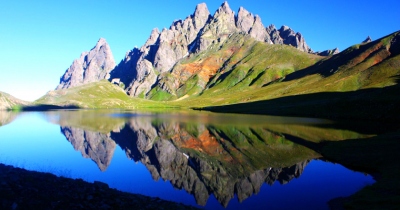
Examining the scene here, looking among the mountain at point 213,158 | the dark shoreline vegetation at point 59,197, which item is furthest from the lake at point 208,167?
the dark shoreline vegetation at point 59,197

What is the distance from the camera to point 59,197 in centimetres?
1936

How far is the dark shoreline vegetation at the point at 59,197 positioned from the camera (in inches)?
680

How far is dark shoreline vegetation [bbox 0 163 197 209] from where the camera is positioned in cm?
1727

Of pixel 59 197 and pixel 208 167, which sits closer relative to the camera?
pixel 59 197

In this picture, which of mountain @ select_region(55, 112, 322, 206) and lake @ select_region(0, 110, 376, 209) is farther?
mountain @ select_region(55, 112, 322, 206)

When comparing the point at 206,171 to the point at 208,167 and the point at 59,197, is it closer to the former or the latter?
the point at 208,167

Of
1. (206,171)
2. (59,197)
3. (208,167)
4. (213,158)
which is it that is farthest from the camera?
(213,158)

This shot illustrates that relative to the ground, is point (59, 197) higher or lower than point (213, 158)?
higher

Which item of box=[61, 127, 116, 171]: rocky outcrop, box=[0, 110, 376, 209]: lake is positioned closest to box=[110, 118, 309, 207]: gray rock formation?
box=[0, 110, 376, 209]: lake

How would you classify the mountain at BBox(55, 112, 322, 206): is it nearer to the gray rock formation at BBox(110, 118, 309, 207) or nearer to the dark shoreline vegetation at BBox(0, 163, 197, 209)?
the gray rock formation at BBox(110, 118, 309, 207)

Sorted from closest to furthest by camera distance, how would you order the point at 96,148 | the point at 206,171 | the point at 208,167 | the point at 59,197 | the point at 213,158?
1. the point at 59,197
2. the point at 206,171
3. the point at 208,167
4. the point at 213,158
5. the point at 96,148

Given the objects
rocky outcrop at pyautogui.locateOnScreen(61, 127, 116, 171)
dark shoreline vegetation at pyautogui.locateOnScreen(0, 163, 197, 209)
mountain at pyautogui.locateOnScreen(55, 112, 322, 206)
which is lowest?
mountain at pyautogui.locateOnScreen(55, 112, 322, 206)

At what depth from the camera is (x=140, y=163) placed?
→ 4347 centimetres

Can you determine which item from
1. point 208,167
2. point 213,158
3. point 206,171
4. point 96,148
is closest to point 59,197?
point 206,171
